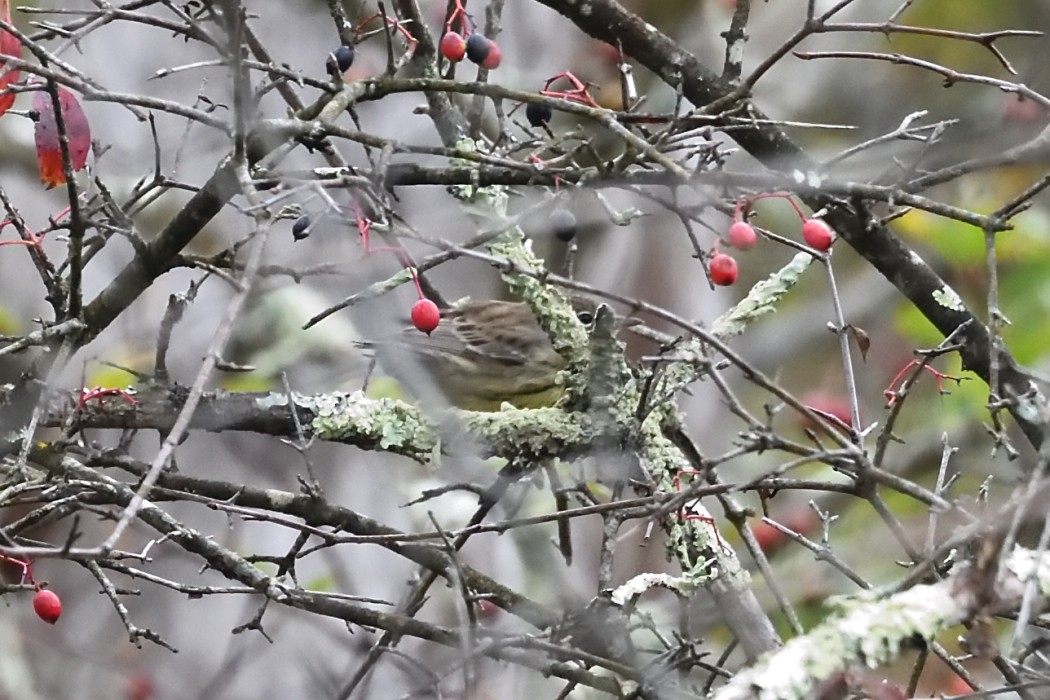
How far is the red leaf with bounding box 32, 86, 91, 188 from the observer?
2531 mm

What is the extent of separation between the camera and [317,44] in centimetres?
811

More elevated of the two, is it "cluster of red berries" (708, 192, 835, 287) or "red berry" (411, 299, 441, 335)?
"cluster of red berries" (708, 192, 835, 287)

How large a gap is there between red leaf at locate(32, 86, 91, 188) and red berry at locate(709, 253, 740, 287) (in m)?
1.27

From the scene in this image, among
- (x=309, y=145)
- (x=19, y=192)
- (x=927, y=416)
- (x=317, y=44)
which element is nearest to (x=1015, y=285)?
(x=927, y=416)

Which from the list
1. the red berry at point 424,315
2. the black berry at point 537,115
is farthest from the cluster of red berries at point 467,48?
the red berry at point 424,315

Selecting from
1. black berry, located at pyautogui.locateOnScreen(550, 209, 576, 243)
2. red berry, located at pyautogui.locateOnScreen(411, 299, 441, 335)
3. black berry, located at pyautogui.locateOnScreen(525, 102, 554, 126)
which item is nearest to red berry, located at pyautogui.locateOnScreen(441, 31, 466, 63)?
black berry, located at pyautogui.locateOnScreen(525, 102, 554, 126)

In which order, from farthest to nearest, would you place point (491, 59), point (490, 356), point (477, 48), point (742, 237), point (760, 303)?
point (490, 356)
point (760, 303)
point (491, 59)
point (477, 48)
point (742, 237)

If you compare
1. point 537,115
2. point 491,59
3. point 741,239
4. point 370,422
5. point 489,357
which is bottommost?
point 489,357

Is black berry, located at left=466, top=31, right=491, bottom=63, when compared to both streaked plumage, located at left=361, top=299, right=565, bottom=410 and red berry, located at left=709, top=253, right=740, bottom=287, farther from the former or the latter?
streaked plumage, located at left=361, top=299, right=565, bottom=410

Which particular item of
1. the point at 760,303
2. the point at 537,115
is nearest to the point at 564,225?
the point at 537,115

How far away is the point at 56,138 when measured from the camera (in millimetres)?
2537

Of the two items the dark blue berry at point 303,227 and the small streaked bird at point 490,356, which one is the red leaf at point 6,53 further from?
the small streaked bird at point 490,356

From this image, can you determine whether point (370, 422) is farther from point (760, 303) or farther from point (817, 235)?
point (817, 235)

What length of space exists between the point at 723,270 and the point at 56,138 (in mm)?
1344
